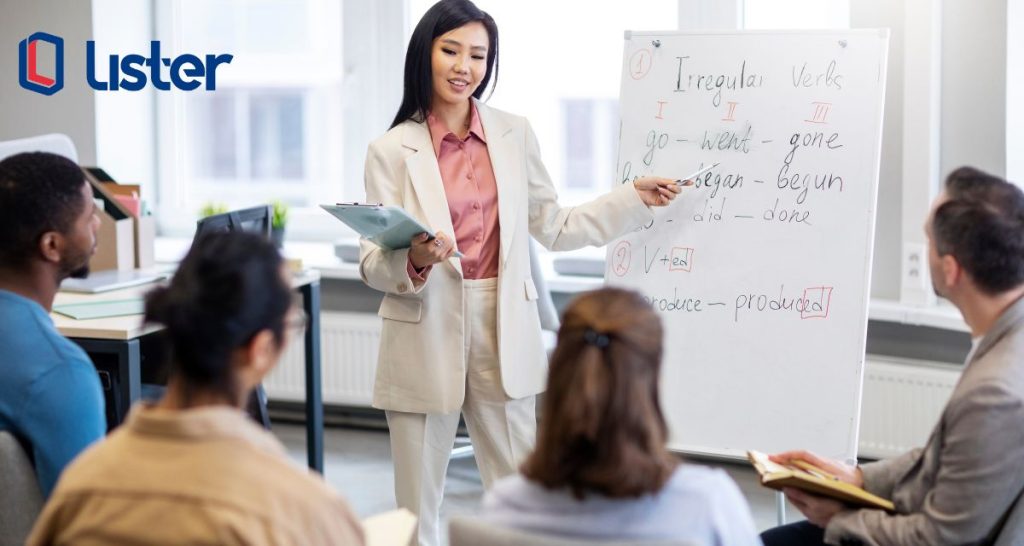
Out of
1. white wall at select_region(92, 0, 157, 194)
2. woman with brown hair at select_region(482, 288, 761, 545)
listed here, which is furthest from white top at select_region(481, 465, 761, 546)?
white wall at select_region(92, 0, 157, 194)

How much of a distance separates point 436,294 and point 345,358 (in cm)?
187

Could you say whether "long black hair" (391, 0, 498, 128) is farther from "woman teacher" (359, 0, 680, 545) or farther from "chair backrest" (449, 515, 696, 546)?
"chair backrest" (449, 515, 696, 546)

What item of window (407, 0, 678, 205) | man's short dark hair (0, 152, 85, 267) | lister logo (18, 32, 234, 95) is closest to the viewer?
man's short dark hair (0, 152, 85, 267)

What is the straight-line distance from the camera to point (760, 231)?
287cm

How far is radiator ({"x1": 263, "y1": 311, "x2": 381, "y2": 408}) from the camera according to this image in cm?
447

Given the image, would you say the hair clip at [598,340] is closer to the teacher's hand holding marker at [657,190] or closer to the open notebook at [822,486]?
the open notebook at [822,486]

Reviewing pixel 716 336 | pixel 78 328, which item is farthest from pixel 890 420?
pixel 78 328

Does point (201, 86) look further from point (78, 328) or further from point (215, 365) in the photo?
point (215, 365)

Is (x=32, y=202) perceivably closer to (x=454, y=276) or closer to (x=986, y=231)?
(x=454, y=276)

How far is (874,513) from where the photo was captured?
190cm

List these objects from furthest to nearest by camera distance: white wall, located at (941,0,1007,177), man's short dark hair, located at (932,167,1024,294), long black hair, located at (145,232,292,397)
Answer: white wall, located at (941,0,1007,177) < man's short dark hair, located at (932,167,1024,294) < long black hair, located at (145,232,292,397)

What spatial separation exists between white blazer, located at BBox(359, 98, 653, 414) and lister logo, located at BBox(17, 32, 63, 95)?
2.50 metres

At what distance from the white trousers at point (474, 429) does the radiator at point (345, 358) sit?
166 centimetres

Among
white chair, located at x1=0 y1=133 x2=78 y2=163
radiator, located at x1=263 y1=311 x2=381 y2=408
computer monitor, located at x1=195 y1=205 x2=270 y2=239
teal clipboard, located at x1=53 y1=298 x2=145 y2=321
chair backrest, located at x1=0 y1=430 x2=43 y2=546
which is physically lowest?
radiator, located at x1=263 y1=311 x2=381 y2=408
